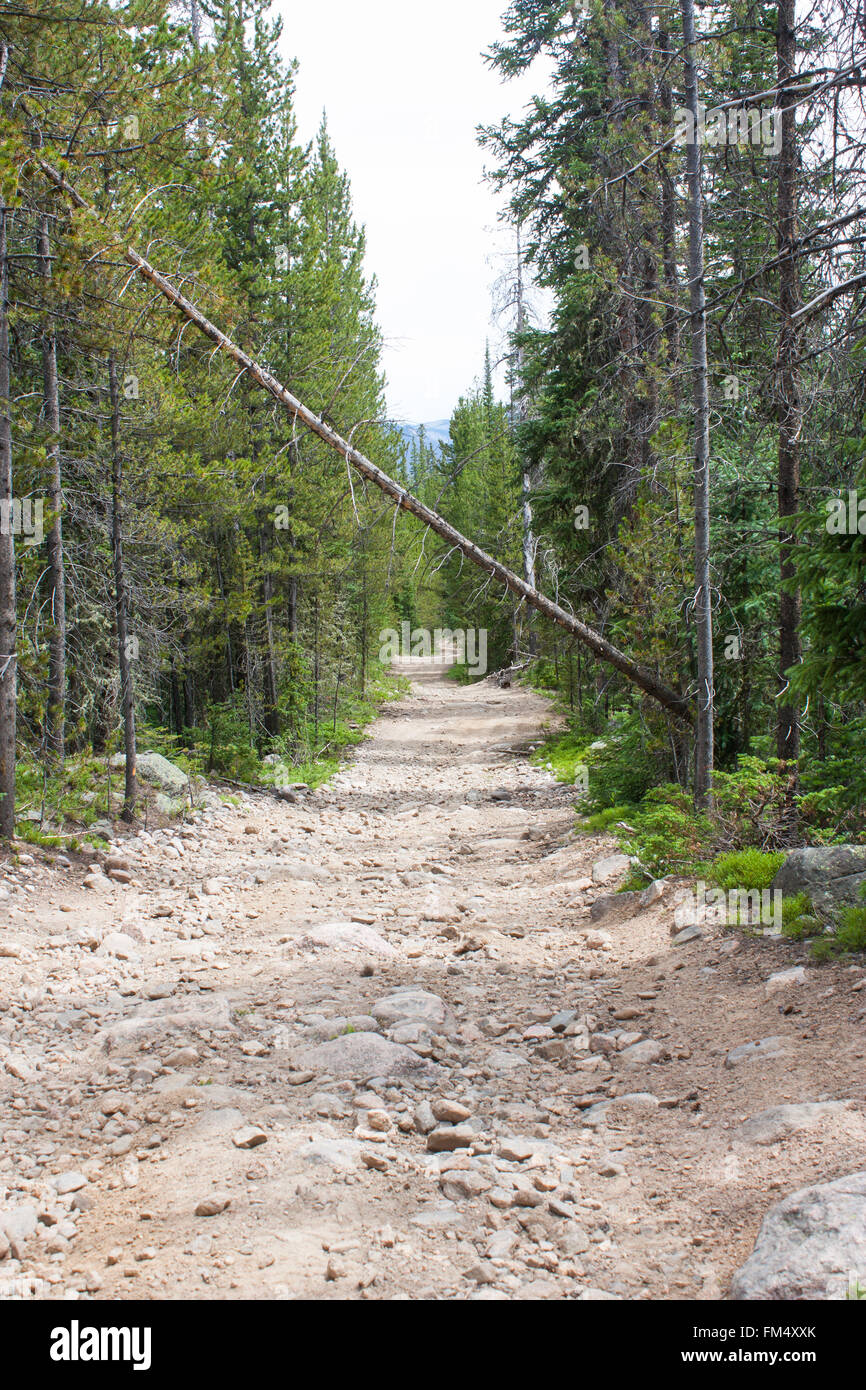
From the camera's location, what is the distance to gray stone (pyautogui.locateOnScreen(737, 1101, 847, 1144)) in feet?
12.4

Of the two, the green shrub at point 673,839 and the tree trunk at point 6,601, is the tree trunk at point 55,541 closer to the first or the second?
the tree trunk at point 6,601

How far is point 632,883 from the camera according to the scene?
8227 mm

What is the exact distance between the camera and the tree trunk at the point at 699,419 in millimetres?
8188

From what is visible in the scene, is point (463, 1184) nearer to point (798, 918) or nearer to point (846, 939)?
point (846, 939)

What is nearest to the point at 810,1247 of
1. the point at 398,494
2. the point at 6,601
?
the point at 6,601

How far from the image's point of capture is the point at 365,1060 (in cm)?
525

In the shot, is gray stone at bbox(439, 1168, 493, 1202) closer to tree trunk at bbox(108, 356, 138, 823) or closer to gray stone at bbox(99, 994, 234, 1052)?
gray stone at bbox(99, 994, 234, 1052)

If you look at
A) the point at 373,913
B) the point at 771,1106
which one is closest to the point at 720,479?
the point at 373,913

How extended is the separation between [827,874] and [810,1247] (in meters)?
3.26

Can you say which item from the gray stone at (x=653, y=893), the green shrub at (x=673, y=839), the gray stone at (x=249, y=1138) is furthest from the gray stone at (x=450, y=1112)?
the green shrub at (x=673, y=839)

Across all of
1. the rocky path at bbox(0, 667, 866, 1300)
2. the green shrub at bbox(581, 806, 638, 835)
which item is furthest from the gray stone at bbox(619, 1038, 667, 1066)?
the green shrub at bbox(581, 806, 638, 835)

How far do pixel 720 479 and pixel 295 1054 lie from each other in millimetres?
7961

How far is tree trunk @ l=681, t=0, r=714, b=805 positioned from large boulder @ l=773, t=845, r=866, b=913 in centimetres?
170

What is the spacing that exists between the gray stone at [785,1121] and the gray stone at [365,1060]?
1880mm
